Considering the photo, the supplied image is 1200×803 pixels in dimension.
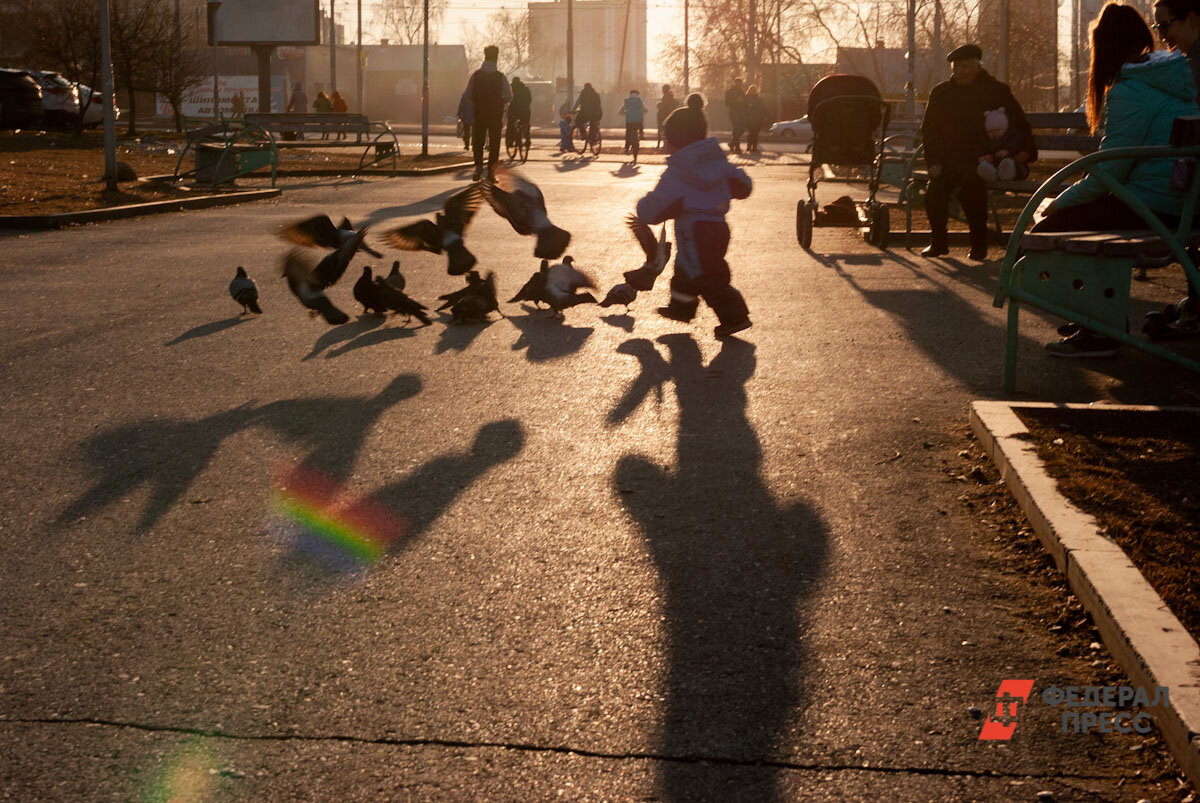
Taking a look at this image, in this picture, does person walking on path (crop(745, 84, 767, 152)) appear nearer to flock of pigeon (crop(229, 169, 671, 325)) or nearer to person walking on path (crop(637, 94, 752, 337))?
flock of pigeon (crop(229, 169, 671, 325))

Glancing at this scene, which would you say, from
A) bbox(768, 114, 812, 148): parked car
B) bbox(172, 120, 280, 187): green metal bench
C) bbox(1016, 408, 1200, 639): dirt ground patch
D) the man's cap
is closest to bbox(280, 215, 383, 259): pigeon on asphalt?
bbox(1016, 408, 1200, 639): dirt ground patch

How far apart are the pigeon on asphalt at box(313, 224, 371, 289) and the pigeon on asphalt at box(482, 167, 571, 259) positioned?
0.97m

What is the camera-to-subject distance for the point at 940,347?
8039mm

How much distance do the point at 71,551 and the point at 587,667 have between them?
6.03 feet

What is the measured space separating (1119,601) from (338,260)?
5.08 metres

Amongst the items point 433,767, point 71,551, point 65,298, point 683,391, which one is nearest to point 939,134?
point 683,391

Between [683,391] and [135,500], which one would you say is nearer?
[135,500]

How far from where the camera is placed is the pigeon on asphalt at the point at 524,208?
27.9 feet

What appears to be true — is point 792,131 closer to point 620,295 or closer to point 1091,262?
point 620,295

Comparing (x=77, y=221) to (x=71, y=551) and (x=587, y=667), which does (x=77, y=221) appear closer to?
(x=71, y=551)

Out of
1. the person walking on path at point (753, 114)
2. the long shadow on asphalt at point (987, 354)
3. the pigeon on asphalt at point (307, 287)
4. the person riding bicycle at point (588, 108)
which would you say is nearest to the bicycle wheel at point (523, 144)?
the person riding bicycle at point (588, 108)

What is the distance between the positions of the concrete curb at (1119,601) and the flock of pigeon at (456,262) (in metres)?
4.02

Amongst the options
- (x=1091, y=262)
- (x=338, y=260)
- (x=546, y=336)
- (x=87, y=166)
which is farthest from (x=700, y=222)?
(x=87, y=166)

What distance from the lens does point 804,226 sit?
1355cm
